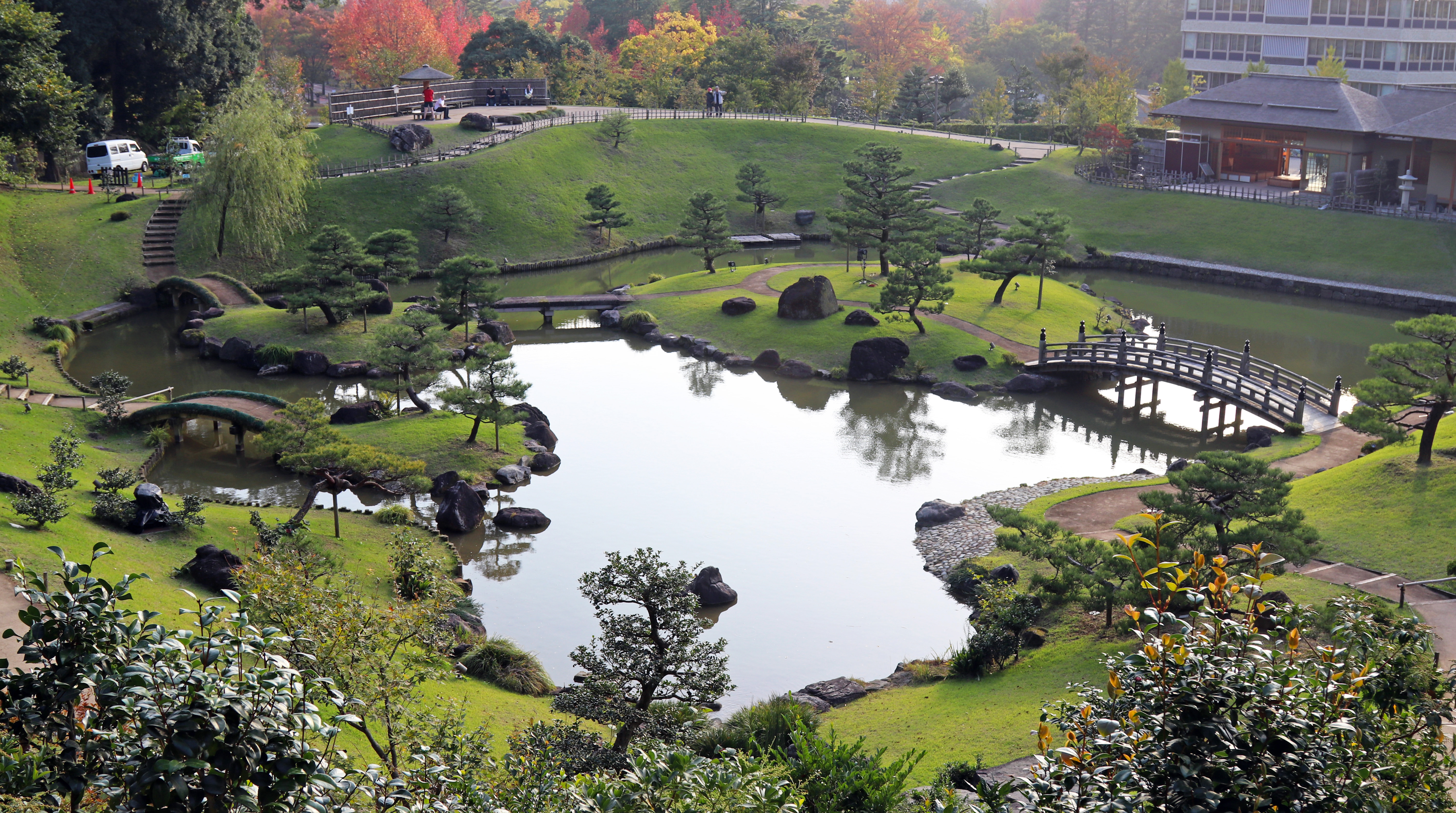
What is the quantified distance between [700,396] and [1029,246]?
49.6 ft

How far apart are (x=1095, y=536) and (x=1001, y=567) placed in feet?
10.2

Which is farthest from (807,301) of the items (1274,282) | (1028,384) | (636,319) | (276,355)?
(1274,282)

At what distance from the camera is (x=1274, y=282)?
2158 inches

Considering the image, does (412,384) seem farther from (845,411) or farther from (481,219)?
(481,219)

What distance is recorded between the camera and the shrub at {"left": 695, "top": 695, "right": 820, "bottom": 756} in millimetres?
17641

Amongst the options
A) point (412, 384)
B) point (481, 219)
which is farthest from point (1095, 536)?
point (481, 219)

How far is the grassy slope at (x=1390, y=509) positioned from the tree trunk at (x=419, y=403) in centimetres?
2457

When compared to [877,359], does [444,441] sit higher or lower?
lower

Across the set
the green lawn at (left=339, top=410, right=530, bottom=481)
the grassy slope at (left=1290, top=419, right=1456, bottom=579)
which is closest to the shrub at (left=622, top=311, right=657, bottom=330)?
the green lawn at (left=339, top=410, right=530, bottom=481)

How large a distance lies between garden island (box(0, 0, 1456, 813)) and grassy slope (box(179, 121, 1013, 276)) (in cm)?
37

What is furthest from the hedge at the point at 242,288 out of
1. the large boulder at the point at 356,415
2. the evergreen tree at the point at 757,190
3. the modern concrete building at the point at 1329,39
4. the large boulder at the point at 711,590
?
the modern concrete building at the point at 1329,39

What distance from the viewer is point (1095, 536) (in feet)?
86.4

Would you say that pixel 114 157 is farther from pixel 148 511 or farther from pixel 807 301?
pixel 148 511

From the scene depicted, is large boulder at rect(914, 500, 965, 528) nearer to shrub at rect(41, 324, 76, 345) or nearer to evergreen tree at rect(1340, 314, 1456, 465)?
evergreen tree at rect(1340, 314, 1456, 465)
